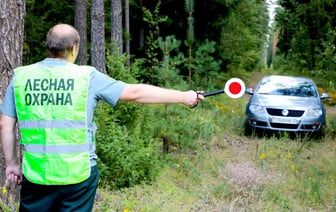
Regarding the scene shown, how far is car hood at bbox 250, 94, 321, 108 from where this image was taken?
9.54m

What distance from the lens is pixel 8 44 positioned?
3.86 m

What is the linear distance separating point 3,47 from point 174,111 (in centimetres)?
443

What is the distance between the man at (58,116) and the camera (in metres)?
2.42

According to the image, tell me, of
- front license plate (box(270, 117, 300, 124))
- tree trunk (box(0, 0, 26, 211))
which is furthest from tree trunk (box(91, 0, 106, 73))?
tree trunk (box(0, 0, 26, 211))

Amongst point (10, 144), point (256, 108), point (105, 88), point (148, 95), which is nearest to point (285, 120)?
point (256, 108)

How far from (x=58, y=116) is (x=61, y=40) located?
44cm

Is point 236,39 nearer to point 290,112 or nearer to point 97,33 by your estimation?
point 290,112

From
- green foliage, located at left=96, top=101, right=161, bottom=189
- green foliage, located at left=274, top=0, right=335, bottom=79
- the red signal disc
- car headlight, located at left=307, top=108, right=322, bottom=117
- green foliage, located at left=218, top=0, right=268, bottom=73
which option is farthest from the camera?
green foliage, located at left=218, top=0, right=268, bottom=73

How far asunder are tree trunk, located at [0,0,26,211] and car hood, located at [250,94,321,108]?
676 centimetres

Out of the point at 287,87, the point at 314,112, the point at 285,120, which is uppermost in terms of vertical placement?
the point at 287,87

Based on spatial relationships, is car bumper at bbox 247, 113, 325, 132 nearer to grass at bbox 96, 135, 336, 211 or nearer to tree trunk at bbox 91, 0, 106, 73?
grass at bbox 96, 135, 336, 211

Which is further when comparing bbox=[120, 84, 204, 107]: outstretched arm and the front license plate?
the front license plate

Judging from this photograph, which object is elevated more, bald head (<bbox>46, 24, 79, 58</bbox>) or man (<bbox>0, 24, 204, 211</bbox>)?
bald head (<bbox>46, 24, 79, 58</bbox>)

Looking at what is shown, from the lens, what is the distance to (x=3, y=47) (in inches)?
151
